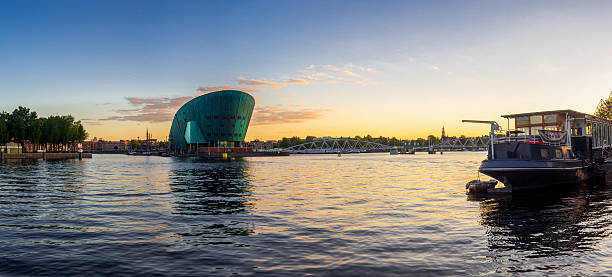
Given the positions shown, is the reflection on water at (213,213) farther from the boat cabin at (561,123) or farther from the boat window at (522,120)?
the boat window at (522,120)

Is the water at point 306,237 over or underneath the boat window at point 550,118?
underneath

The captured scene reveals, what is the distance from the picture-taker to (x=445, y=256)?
12258 mm

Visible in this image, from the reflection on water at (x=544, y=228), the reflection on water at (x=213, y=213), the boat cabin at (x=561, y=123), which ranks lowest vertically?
the reflection on water at (x=544, y=228)

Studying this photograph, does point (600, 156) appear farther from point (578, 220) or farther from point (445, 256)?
point (445, 256)

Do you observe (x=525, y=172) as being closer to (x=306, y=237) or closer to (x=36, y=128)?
(x=306, y=237)

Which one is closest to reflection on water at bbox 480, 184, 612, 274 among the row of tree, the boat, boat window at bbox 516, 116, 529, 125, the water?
the water

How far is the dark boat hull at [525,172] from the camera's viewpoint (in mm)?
29531

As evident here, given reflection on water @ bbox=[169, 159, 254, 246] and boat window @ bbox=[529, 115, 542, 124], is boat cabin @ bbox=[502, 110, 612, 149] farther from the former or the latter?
reflection on water @ bbox=[169, 159, 254, 246]

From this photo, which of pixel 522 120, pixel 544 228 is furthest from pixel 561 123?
pixel 544 228

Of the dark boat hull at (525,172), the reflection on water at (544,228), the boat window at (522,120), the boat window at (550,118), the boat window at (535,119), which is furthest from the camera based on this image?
the boat window at (522,120)

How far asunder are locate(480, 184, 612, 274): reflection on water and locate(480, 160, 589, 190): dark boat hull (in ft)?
4.45

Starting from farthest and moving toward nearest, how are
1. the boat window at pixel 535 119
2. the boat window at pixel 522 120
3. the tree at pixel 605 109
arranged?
the tree at pixel 605 109 → the boat window at pixel 522 120 → the boat window at pixel 535 119

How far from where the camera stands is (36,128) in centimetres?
12525

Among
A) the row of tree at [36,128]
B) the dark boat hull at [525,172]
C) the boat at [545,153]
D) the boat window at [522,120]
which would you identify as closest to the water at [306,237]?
the dark boat hull at [525,172]
